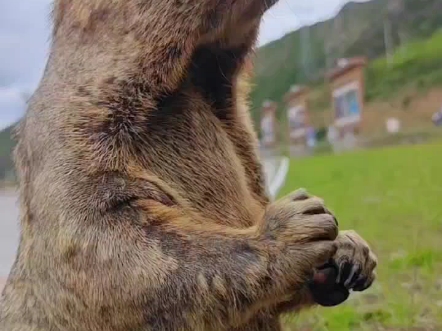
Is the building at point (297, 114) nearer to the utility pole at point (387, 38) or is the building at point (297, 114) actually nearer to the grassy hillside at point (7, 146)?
the utility pole at point (387, 38)

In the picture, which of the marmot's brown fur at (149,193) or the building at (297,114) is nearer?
the marmot's brown fur at (149,193)

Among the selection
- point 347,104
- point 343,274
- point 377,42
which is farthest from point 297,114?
point 343,274

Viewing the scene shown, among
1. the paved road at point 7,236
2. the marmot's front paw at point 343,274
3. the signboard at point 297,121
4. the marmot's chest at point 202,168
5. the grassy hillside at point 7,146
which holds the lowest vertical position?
the signboard at point 297,121

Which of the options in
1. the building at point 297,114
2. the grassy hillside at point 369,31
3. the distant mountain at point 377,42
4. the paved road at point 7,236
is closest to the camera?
the paved road at point 7,236

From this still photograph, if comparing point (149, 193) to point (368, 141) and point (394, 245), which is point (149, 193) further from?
point (368, 141)

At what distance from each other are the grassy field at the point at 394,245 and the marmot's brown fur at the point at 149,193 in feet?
2.36

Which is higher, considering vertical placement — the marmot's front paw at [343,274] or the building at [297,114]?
the marmot's front paw at [343,274]

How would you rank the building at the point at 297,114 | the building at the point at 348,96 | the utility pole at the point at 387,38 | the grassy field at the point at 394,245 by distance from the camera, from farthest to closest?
the utility pole at the point at 387,38, the building at the point at 297,114, the building at the point at 348,96, the grassy field at the point at 394,245

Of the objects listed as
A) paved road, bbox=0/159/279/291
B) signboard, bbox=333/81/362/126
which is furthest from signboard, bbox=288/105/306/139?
paved road, bbox=0/159/279/291

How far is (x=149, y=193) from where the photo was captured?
2432 millimetres

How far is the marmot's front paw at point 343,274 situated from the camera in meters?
2.62

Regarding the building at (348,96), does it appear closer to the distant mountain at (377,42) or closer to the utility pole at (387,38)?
the distant mountain at (377,42)

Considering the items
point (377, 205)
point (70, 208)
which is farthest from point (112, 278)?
point (377, 205)

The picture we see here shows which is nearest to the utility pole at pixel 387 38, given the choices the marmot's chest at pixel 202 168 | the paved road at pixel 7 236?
the paved road at pixel 7 236
